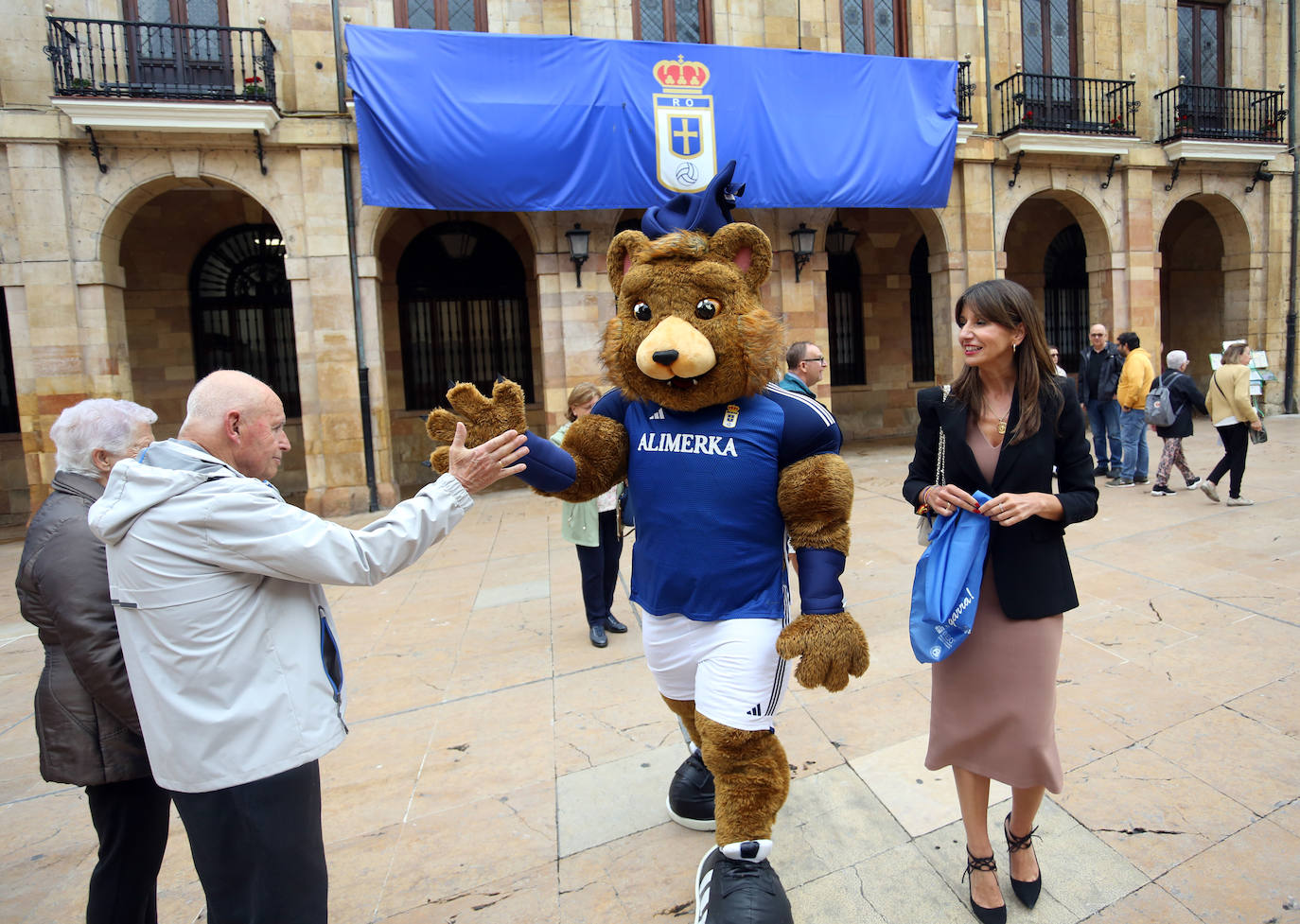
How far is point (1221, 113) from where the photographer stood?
14.6 metres

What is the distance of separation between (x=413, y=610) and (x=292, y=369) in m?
8.88

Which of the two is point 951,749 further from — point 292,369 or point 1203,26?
point 1203,26

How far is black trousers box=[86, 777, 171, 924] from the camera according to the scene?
2242mm

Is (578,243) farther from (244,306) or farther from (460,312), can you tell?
(244,306)

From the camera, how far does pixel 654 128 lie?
33.8 ft

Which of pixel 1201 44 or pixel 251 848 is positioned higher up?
pixel 1201 44

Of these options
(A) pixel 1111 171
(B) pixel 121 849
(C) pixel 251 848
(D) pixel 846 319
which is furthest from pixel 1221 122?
(B) pixel 121 849

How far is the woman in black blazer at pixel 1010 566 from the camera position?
2.35 meters

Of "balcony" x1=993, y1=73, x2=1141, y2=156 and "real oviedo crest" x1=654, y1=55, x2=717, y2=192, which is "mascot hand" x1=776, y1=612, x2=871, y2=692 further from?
"balcony" x1=993, y1=73, x2=1141, y2=156

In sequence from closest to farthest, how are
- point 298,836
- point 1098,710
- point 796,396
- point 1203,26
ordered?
1. point 298,836
2. point 796,396
3. point 1098,710
4. point 1203,26

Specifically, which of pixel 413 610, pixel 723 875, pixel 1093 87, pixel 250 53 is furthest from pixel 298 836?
pixel 1093 87

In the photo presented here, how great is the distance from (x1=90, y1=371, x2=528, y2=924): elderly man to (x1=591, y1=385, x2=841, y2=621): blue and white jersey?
0.84 meters

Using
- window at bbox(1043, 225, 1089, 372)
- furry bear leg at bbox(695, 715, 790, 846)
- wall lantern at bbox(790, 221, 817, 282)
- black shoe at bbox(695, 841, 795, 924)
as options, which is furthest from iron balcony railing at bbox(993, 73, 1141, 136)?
black shoe at bbox(695, 841, 795, 924)

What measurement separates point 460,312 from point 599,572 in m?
9.88
